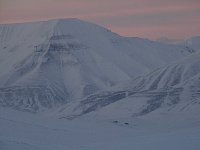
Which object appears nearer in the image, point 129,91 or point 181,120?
point 181,120

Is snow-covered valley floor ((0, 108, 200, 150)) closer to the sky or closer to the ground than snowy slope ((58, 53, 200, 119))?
closer to the sky

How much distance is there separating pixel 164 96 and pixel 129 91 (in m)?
19.9

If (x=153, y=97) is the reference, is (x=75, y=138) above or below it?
above

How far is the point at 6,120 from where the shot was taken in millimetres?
67375

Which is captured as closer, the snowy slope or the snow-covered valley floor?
the snow-covered valley floor

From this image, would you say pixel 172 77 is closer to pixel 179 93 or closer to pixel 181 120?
pixel 179 93

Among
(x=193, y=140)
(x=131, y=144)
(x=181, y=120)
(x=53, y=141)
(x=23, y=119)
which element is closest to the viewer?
(x=193, y=140)

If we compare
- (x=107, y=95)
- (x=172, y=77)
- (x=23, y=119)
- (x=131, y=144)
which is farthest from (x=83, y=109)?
(x=131, y=144)

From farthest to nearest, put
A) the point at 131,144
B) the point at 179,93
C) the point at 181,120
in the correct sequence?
the point at 179,93 < the point at 181,120 < the point at 131,144

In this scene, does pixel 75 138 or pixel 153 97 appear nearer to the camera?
pixel 75 138

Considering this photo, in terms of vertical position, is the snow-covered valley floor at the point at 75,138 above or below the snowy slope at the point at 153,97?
above

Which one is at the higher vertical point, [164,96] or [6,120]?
[6,120]

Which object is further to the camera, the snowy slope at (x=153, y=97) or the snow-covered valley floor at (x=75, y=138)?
the snowy slope at (x=153, y=97)

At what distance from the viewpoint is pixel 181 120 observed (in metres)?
137
